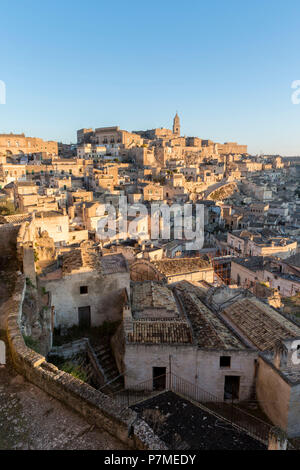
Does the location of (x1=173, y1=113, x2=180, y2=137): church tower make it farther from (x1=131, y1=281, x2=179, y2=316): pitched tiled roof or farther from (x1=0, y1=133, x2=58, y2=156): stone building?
(x1=131, y1=281, x2=179, y2=316): pitched tiled roof

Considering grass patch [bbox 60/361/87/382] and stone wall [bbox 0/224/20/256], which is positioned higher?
stone wall [bbox 0/224/20/256]

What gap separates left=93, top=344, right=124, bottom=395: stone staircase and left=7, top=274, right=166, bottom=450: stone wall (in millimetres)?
3675

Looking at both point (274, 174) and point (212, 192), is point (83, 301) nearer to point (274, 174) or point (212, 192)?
point (212, 192)

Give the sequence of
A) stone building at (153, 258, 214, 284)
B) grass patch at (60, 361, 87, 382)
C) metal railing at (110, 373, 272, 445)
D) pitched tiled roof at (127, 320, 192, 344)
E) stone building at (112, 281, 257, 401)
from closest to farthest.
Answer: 1. grass patch at (60, 361, 87, 382)
2. metal railing at (110, 373, 272, 445)
3. stone building at (112, 281, 257, 401)
4. pitched tiled roof at (127, 320, 192, 344)
5. stone building at (153, 258, 214, 284)

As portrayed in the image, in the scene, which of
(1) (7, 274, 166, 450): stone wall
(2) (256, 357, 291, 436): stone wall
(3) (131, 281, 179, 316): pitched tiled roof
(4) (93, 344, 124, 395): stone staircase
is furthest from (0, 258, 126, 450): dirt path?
(3) (131, 281, 179, 316): pitched tiled roof

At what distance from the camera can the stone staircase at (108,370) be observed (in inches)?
359

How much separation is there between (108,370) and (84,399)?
17.1 feet

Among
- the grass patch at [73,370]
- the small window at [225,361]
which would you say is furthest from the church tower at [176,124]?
the grass patch at [73,370]

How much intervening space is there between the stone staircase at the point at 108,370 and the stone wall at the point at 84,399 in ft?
12.1

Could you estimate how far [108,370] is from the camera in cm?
974

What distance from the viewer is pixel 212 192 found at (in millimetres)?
60812

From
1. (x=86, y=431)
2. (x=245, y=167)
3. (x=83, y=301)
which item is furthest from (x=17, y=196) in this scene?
(x=245, y=167)

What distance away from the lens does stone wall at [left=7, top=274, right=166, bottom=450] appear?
4.24 m
